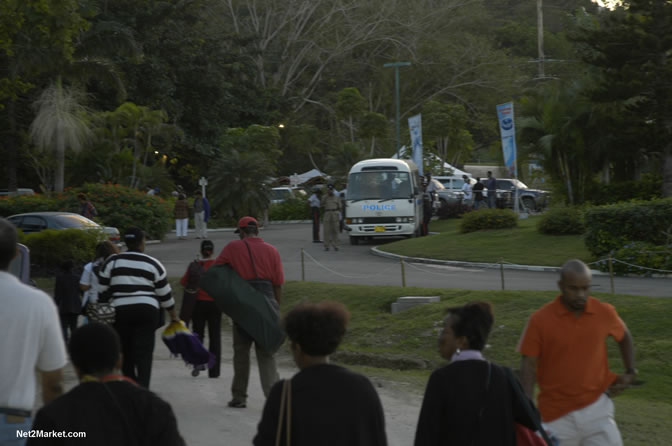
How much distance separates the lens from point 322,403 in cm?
373

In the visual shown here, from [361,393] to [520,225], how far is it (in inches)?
1076

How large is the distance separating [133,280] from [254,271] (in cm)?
112

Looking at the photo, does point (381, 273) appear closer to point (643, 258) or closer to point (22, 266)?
point (643, 258)

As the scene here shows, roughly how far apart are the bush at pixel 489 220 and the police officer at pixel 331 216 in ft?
14.5

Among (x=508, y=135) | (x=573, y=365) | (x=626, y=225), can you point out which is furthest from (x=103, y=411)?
(x=508, y=135)

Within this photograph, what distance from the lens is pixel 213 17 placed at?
64.8 metres

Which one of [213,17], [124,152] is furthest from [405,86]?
[124,152]

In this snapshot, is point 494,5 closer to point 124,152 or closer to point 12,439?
point 124,152

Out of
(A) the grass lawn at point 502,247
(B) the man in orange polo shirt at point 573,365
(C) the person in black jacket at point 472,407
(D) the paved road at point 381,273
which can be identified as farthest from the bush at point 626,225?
(C) the person in black jacket at point 472,407

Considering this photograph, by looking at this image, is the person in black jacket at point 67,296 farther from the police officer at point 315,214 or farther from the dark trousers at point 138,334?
the police officer at point 315,214

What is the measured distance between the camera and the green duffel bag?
326 inches

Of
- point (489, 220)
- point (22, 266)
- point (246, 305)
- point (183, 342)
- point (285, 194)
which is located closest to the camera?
point (22, 266)

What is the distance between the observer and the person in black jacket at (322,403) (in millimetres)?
3715

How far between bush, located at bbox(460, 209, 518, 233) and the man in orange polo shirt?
24.4m
